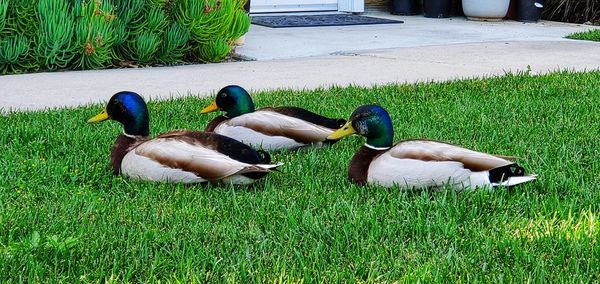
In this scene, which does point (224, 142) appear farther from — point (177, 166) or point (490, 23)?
point (490, 23)

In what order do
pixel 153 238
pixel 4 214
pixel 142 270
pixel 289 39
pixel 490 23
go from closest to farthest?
pixel 142 270
pixel 153 238
pixel 4 214
pixel 289 39
pixel 490 23

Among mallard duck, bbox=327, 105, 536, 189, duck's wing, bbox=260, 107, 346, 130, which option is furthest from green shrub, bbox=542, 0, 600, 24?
mallard duck, bbox=327, 105, 536, 189

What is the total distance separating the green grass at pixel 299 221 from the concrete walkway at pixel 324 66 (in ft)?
6.23

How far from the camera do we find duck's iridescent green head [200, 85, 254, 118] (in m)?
5.29

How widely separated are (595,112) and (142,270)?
389 cm

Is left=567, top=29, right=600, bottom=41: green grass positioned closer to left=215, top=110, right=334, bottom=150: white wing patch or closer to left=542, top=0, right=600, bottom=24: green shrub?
left=542, top=0, right=600, bottom=24: green shrub

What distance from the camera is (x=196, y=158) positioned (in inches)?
168

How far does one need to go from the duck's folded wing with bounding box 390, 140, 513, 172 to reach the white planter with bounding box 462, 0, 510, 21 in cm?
1093

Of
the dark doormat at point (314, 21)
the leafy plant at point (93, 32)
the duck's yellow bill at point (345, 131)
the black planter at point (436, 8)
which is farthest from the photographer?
the black planter at point (436, 8)

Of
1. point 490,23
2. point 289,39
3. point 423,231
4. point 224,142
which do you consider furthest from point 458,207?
point 490,23

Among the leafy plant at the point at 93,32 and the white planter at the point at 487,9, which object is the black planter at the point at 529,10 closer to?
the white planter at the point at 487,9

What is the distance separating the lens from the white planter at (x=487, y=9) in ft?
48.3

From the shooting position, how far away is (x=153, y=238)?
3.60 meters

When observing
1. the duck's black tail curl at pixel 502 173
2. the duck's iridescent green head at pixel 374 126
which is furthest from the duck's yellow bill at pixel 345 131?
the duck's black tail curl at pixel 502 173
